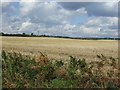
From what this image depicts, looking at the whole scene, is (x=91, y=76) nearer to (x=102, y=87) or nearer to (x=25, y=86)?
(x=102, y=87)

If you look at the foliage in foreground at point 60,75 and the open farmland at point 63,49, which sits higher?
the foliage in foreground at point 60,75

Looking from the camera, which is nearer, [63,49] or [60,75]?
[60,75]

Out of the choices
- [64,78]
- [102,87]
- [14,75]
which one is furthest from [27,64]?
[102,87]

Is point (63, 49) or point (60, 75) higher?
point (60, 75)

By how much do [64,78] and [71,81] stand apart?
1.37 ft

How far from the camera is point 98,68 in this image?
7449 mm

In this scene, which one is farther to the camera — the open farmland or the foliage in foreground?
the open farmland

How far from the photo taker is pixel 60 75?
7578 mm

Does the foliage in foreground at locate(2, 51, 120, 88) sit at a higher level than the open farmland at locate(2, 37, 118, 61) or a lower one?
higher

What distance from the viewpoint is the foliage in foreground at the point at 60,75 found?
6871mm

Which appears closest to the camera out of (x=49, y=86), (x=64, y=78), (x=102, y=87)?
(x=102, y=87)

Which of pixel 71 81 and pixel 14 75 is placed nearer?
pixel 71 81

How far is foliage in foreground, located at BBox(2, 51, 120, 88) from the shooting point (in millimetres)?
6871

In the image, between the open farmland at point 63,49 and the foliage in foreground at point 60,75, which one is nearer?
the foliage in foreground at point 60,75
